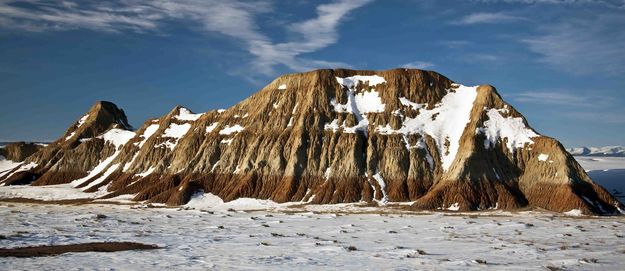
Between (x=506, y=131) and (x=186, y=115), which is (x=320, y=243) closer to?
(x=506, y=131)

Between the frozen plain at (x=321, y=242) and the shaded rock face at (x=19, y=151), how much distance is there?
12430 centimetres

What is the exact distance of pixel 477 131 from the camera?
93812mm

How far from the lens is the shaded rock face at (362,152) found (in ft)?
280

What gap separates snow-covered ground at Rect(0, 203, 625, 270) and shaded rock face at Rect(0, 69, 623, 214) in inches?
1094

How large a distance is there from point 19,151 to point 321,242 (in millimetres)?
152611

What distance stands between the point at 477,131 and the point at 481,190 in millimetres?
13183

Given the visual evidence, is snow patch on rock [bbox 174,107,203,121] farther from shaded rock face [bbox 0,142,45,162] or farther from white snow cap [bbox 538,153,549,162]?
white snow cap [bbox 538,153,549,162]

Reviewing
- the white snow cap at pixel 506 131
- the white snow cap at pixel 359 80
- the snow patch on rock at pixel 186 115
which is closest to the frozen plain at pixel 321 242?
the white snow cap at pixel 506 131

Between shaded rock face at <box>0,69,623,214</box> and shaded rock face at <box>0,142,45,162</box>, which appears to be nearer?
shaded rock face at <box>0,69,623,214</box>

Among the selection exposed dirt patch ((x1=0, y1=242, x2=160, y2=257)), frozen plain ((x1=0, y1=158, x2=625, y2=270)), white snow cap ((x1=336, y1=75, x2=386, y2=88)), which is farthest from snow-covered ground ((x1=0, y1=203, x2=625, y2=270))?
white snow cap ((x1=336, y1=75, x2=386, y2=88))

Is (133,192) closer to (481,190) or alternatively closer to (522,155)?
(481,190)

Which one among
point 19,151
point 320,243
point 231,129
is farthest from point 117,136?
point 320,243

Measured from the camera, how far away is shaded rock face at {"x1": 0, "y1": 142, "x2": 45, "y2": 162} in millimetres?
164000

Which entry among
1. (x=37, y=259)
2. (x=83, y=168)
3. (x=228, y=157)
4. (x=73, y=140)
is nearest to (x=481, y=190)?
(x=228, y=157)
